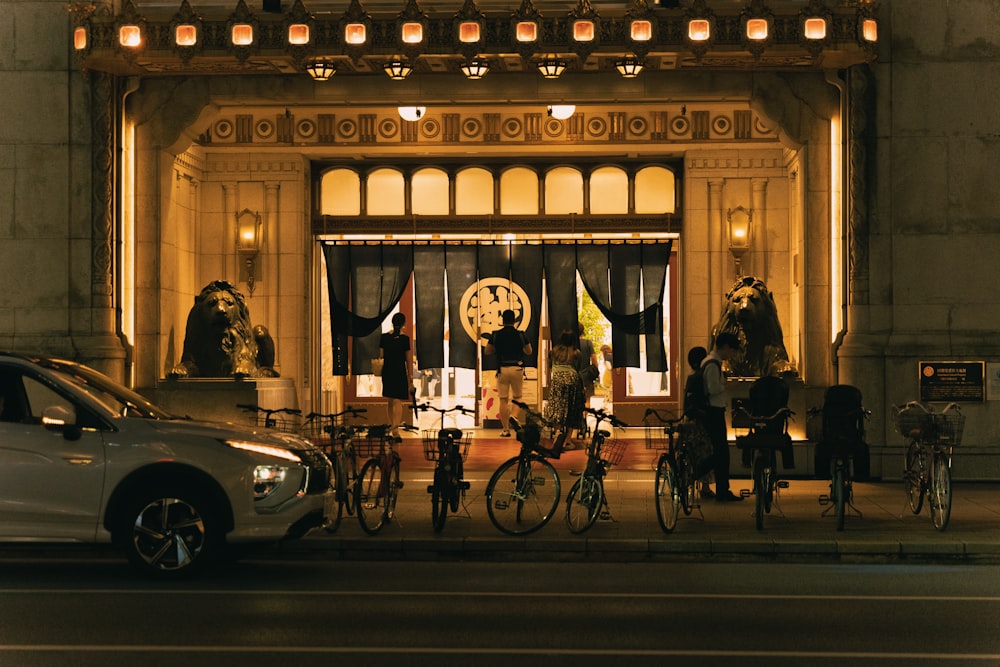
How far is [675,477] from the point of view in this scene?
14719mm

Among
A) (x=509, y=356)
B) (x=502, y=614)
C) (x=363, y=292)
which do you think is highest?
(x=363, y=292)

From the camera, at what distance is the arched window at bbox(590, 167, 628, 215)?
84.5 feet

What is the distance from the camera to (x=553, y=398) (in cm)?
2239

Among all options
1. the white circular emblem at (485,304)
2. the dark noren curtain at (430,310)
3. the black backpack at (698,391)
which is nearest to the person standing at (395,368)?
the dark noren curtain at (430,310)

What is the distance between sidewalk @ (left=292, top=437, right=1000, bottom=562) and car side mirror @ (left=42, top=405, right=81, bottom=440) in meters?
2.68

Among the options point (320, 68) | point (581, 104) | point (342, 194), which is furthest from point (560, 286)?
point (320, 68)

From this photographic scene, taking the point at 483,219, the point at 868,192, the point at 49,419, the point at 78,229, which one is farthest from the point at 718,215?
the point at 49,419

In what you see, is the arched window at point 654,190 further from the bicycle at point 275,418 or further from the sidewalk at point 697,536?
the sidewalk at point 697,536

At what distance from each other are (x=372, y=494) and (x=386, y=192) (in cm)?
1208

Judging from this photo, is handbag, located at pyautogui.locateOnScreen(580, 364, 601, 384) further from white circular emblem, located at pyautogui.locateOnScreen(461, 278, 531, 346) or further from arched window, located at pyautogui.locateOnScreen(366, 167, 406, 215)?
arched window, located at pyautogui.locateOnScreen(366, 167, 406, 215)

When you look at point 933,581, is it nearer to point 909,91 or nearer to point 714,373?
point 714,373

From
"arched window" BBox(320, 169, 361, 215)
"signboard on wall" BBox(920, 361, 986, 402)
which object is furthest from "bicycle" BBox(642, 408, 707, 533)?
"arched window" BBox(320, 169, 361, 215)

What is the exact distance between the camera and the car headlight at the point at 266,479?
12031mm

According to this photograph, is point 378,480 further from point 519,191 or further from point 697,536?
→ point 519,191
